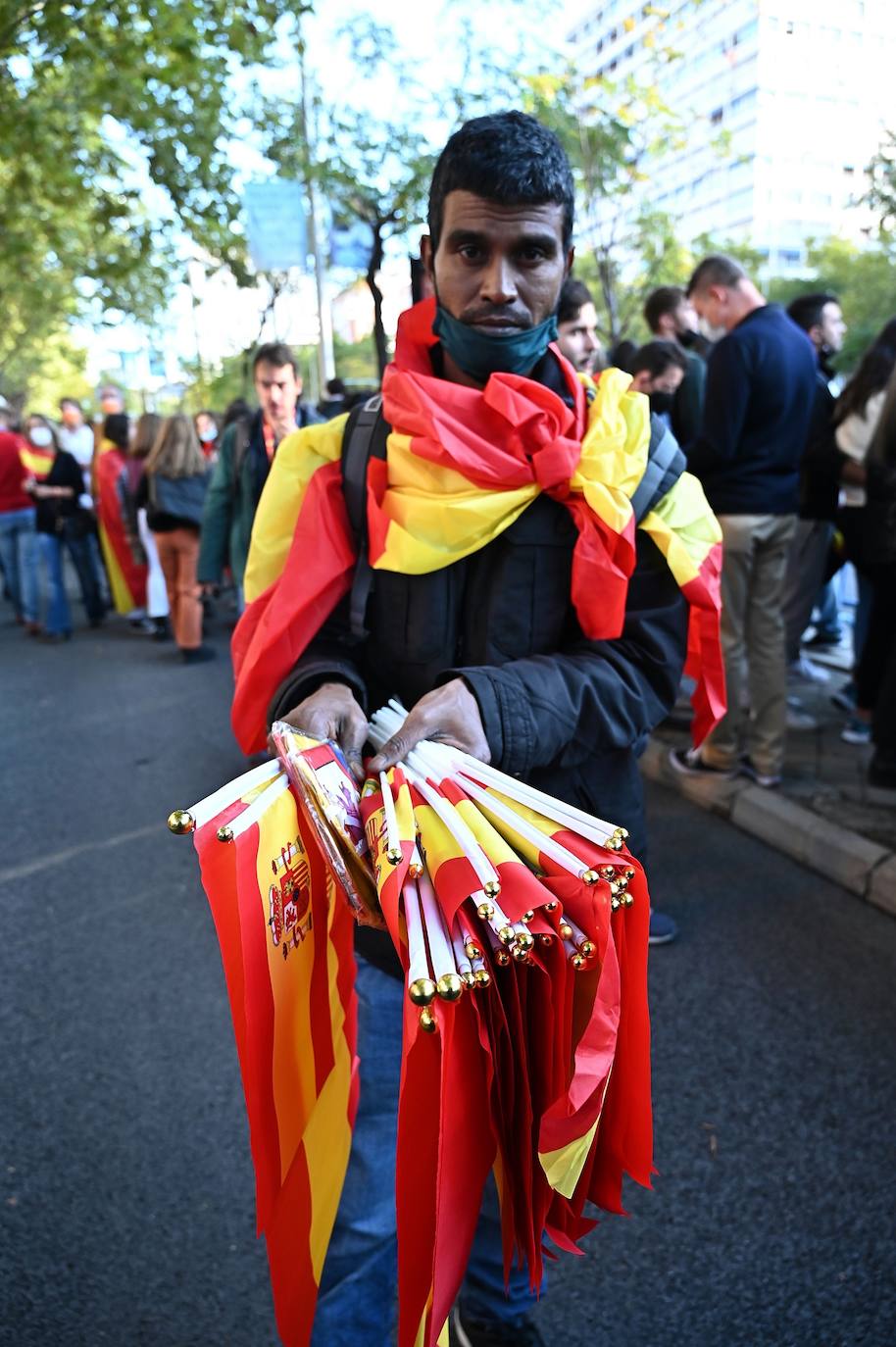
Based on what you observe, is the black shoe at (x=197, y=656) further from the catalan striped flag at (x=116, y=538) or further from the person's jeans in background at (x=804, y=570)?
the person's jeans in background at (x=804, y=570)

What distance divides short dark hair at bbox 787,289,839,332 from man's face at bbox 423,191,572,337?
4.92 m

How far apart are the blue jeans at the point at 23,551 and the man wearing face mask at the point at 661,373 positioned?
24.5 ft

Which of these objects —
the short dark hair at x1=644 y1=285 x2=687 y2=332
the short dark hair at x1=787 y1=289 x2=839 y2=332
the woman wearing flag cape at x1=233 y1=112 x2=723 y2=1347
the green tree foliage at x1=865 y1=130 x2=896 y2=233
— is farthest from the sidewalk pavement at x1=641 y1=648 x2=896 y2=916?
the green tree foliage at x1=865 y1=130 x2=896 y2=233

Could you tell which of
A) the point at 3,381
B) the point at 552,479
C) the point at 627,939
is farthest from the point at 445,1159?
the point at 3,381

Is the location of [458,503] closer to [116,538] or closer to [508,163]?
[508,163]

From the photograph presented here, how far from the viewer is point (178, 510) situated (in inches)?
313

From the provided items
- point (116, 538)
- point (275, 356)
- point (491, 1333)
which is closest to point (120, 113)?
point (116, 538)

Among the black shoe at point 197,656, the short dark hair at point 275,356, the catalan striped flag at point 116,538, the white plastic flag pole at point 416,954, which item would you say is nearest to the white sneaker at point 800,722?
the short dark hair at point 275,356

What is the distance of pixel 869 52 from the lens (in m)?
5.96

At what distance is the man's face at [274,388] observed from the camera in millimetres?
5074

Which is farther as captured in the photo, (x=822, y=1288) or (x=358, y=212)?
(x=358, y=212)

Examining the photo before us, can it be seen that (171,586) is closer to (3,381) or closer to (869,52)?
(869,52)

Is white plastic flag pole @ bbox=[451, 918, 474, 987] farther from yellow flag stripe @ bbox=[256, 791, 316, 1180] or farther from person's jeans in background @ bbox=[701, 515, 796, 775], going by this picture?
person's jeans in background @ bbox=[701, 515, 796, 775]

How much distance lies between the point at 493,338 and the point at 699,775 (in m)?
3.73
